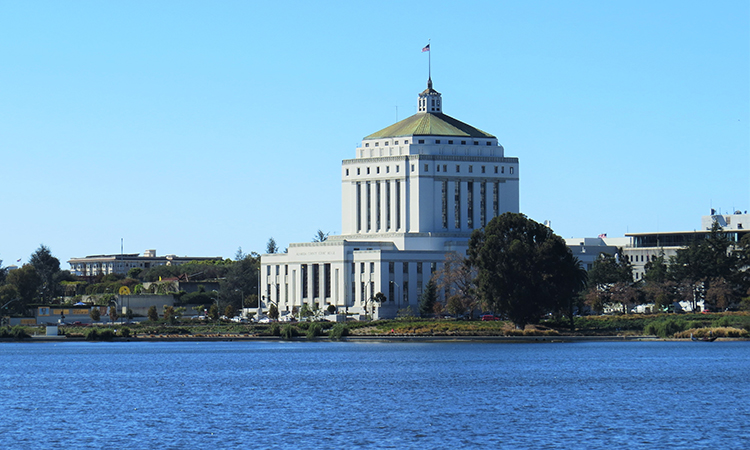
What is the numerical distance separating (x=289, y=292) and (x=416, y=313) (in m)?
25.4

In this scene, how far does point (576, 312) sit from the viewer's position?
16375 cm

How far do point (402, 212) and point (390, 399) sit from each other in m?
117

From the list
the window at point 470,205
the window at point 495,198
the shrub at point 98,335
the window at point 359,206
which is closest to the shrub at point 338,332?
the shrub at point 98,335

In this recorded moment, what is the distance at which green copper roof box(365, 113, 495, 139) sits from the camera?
189250 mm

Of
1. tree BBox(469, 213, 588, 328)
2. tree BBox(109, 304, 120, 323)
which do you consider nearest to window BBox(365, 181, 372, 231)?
tree BBox(109, 304, 120, 323)

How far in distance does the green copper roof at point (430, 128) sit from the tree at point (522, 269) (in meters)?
61.3

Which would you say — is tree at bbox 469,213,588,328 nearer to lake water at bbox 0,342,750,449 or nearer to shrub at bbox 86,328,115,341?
lake water at bbox 0,342,750,449

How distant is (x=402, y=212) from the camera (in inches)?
7397

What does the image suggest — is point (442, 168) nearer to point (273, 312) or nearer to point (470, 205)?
point (470, 205)

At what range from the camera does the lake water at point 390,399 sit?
181 ft

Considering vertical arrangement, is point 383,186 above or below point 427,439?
above

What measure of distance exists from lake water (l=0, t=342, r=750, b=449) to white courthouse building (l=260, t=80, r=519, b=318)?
62.1 meters

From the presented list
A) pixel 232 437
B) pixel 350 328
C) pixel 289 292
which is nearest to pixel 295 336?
pixel 350 328

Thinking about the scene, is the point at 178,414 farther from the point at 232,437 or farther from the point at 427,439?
the point at 427,439
